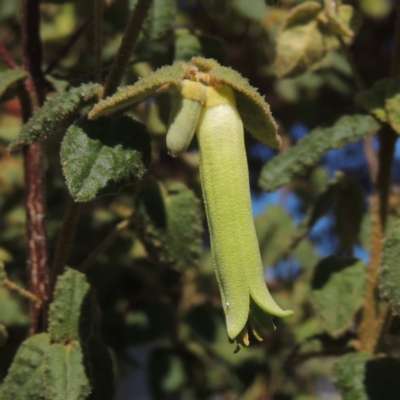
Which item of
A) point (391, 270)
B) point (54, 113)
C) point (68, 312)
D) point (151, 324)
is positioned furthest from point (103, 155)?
point (151, 324)

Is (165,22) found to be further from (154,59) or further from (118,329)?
(118,329)

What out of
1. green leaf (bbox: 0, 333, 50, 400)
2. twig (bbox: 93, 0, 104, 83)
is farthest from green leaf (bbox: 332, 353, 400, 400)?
twig (bbox: 93, 0, 104, 83)

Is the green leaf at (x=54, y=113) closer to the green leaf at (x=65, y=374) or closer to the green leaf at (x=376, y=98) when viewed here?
the green leaf at (x=65, y=374)

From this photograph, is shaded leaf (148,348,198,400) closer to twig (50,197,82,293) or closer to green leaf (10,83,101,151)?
twig (50,197,82,293)

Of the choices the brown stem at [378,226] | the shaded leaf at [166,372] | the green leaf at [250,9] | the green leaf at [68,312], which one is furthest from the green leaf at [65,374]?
the green leaf at [250,9]

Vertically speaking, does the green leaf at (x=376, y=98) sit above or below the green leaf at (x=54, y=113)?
below

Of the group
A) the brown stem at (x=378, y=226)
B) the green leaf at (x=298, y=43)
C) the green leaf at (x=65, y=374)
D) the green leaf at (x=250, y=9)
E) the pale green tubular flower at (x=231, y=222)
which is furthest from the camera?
the green leaf at (x=250, y=9)
